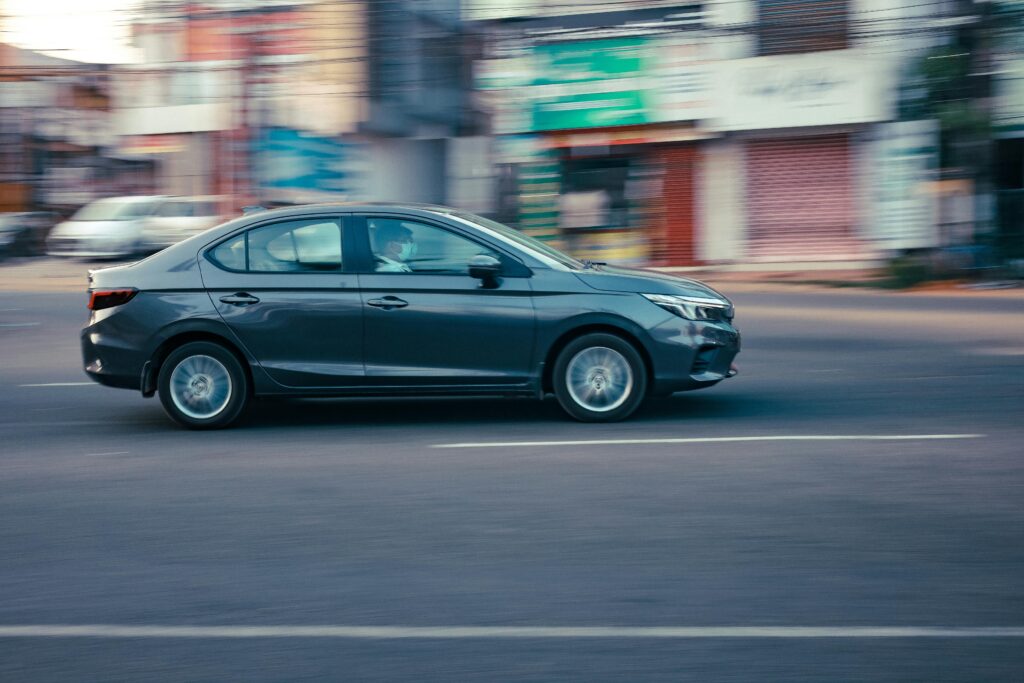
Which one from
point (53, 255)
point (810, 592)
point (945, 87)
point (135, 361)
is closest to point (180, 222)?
point (53, 255)

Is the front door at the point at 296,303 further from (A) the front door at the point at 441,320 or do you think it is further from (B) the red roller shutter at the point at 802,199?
(B) the red roller shutter at the point at 802,199

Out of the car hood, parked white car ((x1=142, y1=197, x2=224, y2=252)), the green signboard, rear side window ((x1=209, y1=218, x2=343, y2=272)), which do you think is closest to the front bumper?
the car hood

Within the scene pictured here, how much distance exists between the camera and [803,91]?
25.3 meters

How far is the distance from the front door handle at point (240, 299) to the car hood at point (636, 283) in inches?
87.3

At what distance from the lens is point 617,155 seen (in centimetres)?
2708

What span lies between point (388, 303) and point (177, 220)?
70.7 feet

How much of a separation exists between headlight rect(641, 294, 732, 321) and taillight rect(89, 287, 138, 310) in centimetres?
352

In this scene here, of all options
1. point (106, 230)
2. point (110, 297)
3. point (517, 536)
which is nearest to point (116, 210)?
point (106, 230)

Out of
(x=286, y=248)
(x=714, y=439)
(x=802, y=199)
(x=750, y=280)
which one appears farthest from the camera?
(x=802, y=199)

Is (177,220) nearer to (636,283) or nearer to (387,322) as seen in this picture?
(387,322)

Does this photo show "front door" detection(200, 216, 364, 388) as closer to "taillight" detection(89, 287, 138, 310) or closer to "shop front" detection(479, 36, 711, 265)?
"taillight" detection(89, 287, 138, 310)

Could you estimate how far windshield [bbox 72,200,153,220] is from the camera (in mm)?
28781

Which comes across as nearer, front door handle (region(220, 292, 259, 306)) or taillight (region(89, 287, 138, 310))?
front door handle (region(220, 292, 259, 306))

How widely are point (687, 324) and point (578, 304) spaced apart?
762 mm
